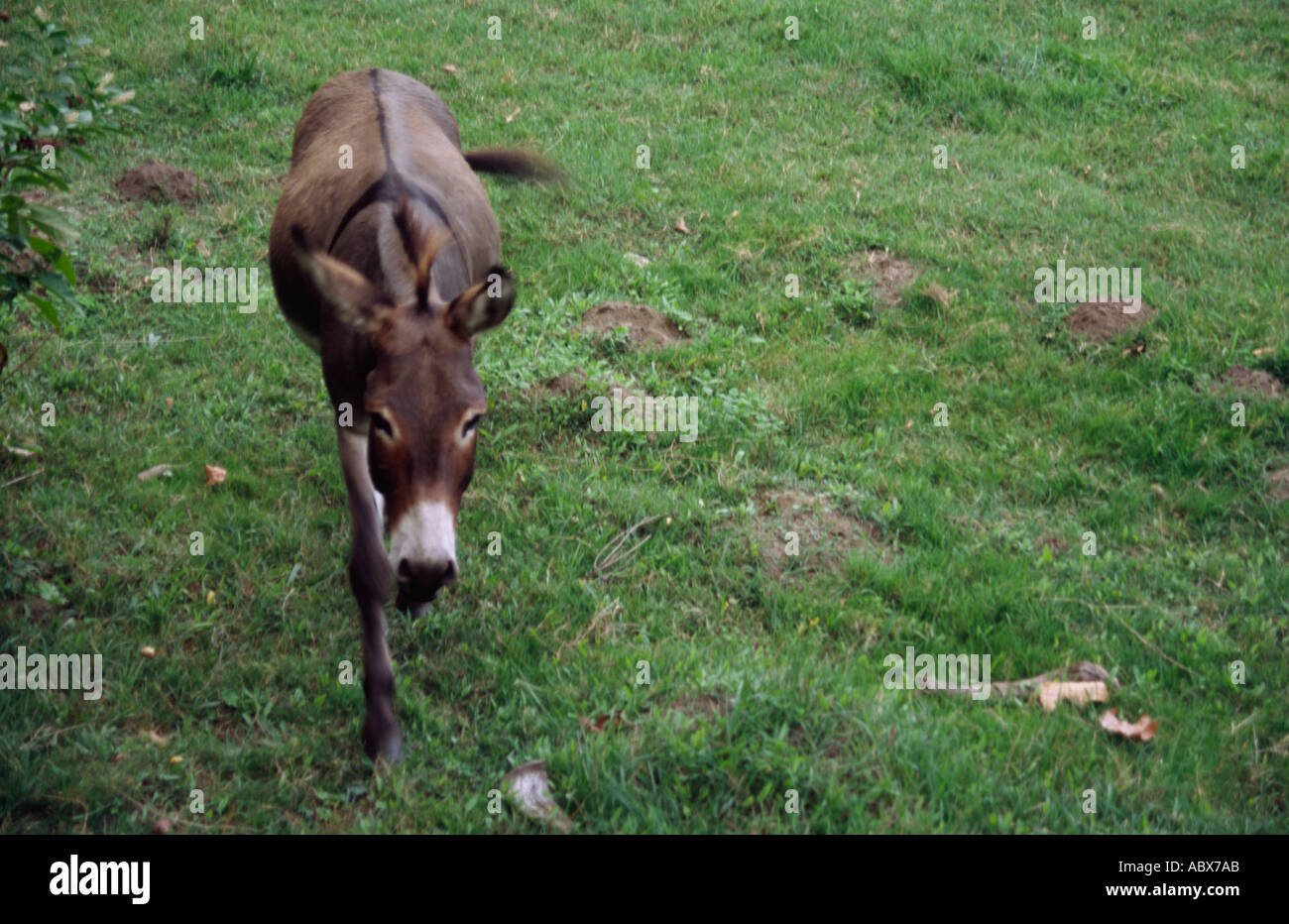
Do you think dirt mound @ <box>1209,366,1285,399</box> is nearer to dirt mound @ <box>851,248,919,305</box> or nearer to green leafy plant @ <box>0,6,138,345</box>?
dirt mound @ <box>851,248,919,305</box>

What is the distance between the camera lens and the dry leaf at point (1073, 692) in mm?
4008

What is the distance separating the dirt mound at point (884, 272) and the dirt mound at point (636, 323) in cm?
147

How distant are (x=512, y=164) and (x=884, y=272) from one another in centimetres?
275

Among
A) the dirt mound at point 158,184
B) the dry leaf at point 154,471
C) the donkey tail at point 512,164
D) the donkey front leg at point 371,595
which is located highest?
the dirt mound at point 158,184

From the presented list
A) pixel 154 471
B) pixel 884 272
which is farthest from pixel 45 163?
pixel 884 272

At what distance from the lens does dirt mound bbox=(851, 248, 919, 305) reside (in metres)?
7.07

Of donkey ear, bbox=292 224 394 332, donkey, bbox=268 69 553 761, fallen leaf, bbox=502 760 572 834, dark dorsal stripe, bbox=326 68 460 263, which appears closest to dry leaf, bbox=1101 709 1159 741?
fallen leaf, bbox=502 760 572 834

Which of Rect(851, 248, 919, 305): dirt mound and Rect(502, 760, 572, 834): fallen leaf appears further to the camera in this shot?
Rect(851, 248, 919, 305): dirt mound

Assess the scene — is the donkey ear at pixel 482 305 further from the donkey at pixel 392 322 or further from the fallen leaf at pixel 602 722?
the fallen leaf at pixel 602 722

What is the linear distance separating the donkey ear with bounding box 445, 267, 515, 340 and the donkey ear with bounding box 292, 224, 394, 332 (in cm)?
25

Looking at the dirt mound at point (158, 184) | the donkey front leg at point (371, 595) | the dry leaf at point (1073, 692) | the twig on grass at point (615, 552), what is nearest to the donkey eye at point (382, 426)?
the donkey front leg at point (371, 595)

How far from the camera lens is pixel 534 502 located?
17.1 feet

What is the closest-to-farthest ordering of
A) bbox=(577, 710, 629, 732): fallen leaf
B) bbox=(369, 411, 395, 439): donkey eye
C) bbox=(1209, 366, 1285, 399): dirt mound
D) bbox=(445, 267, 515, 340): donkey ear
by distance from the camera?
bbox=(369, 411, 395, 439): donkey eye, bbox=(445, 267, 515, 340): donkey ear, bbox=(577, 710, 629, 732): fallen leaf, bbox=(1209, 366, 1285, 399): dirt mound

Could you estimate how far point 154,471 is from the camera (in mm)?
5238
